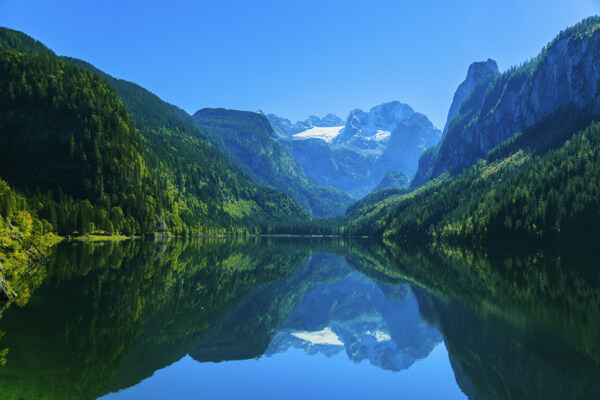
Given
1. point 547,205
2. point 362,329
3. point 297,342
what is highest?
point 547,205

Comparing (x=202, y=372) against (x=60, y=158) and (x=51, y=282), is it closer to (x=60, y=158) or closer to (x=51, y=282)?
(x=51, y=282)

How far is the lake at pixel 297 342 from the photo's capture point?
17.5 m

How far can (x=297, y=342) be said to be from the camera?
26.9 metres

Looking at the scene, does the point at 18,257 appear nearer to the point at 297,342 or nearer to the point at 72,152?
the point at 297,342

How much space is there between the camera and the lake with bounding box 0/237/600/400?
57.3 ft

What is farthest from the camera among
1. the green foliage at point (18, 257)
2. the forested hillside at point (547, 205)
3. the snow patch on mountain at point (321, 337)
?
the forested hillside at point (547, 205)

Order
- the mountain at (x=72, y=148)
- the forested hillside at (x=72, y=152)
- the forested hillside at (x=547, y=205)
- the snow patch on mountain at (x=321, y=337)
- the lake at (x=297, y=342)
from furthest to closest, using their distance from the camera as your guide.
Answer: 1. the mountain at (x=72, y=148)
2. the forested hillside at (x=72, y=152)
3. the forested hillside at (x=547, y=205)
4. the snow patch on mountain at (x=321, y=337)
5. the lake at (x=297, y=342)

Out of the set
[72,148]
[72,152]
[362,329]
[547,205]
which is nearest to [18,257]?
[362,329]

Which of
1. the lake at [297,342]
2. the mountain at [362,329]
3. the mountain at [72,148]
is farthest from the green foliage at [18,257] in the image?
the mountain at [72,148]

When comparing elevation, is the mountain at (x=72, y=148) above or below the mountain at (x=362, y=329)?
above

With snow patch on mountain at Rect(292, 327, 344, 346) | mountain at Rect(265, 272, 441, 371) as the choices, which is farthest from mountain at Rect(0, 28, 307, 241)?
snow patch on mountain at Rect(292, 327, 344, 346)

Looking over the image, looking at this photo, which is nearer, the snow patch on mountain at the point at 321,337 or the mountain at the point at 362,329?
the mountain at the point at 362,329

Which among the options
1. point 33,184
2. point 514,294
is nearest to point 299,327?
point 514,294

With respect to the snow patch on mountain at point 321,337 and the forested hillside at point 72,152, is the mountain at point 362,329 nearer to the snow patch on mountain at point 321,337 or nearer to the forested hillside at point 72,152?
the snow patch on mountain at point 321,337
